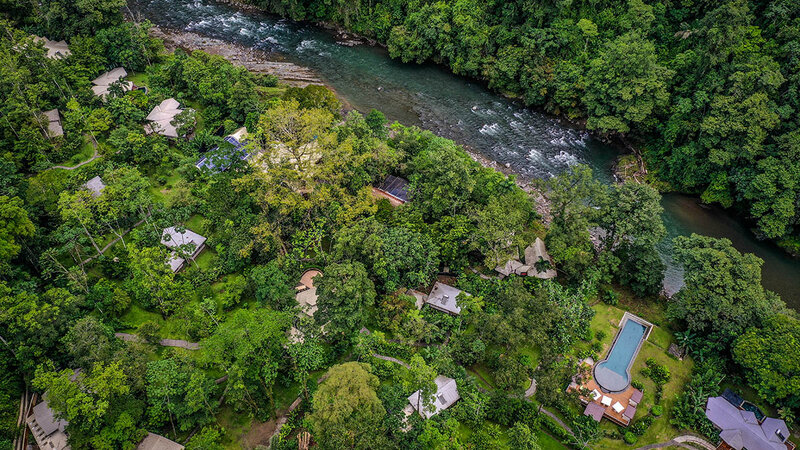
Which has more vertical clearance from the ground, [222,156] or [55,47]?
[55,47]

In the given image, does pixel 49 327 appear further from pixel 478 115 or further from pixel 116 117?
pixel 478 115

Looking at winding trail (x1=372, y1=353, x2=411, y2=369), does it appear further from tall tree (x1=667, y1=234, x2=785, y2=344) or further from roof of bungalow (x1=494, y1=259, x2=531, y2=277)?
tall tree (x1=667, y1=234, x2=785, y2=344)

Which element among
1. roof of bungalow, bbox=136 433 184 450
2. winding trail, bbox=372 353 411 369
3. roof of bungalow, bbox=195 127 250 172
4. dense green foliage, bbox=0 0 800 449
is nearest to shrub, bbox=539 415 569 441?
dense green foliage, bbox=0 0 800 449

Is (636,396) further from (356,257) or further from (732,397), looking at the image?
(356,257)

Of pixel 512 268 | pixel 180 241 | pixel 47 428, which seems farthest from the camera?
pixel 180 241

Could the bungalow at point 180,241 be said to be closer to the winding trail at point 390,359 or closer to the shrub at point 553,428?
the winding trail at point 390,359

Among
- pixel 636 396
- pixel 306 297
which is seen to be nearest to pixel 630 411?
pixel 636 396
